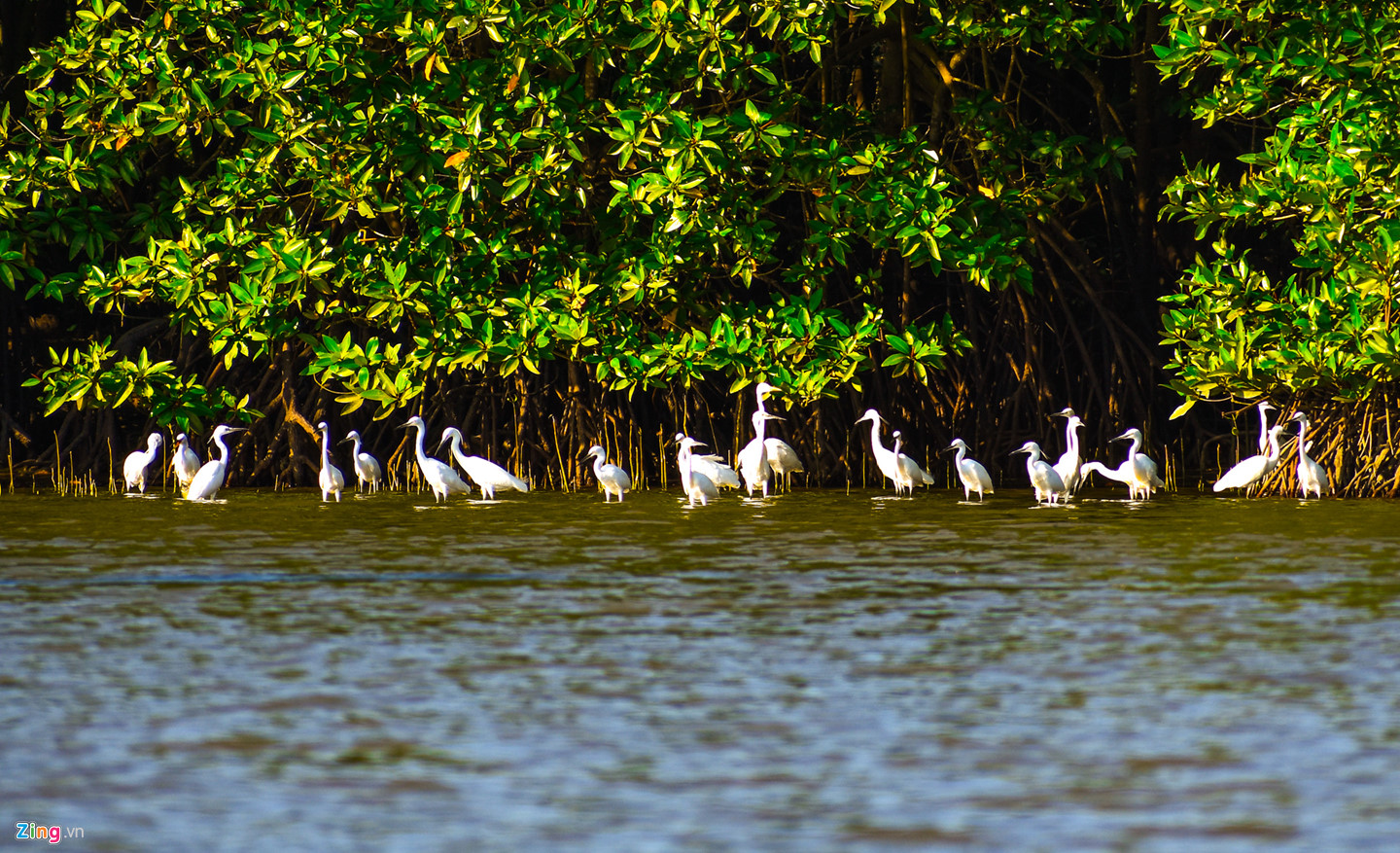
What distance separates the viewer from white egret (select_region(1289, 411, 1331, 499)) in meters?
13.2

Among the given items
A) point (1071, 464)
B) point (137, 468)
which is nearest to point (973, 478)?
point (1071, 464)

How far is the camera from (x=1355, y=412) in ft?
45.3

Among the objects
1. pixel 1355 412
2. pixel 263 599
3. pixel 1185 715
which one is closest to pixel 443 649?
pixel 263 599

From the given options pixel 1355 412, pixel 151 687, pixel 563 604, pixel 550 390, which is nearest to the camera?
pixel 151 687

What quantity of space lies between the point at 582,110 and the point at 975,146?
2.74 metres

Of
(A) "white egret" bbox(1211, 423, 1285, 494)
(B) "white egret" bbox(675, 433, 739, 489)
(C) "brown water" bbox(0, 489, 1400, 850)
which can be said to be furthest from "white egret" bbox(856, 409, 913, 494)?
(C) "brown water" bbox(0, 489, 1400, 850)

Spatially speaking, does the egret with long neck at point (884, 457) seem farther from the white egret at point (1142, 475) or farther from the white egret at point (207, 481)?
the white egret at point (207, 481)

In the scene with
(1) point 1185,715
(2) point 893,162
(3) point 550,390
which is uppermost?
(2) point 893,162

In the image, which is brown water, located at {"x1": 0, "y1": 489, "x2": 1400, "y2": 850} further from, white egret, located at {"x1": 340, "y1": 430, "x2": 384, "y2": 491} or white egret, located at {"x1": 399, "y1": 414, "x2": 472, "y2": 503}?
white egret, located at {"x1": 340, "y1": 430, "x2": 384, "y2": 491}

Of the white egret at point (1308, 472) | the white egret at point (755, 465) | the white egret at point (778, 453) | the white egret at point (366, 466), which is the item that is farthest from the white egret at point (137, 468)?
the white egret at point (1308, 472)

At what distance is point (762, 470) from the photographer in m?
13.9

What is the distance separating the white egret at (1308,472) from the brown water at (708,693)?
271 cm

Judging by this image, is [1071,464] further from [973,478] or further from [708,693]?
[708,693]

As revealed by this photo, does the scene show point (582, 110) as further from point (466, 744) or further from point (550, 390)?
Result: point (466, 744)
